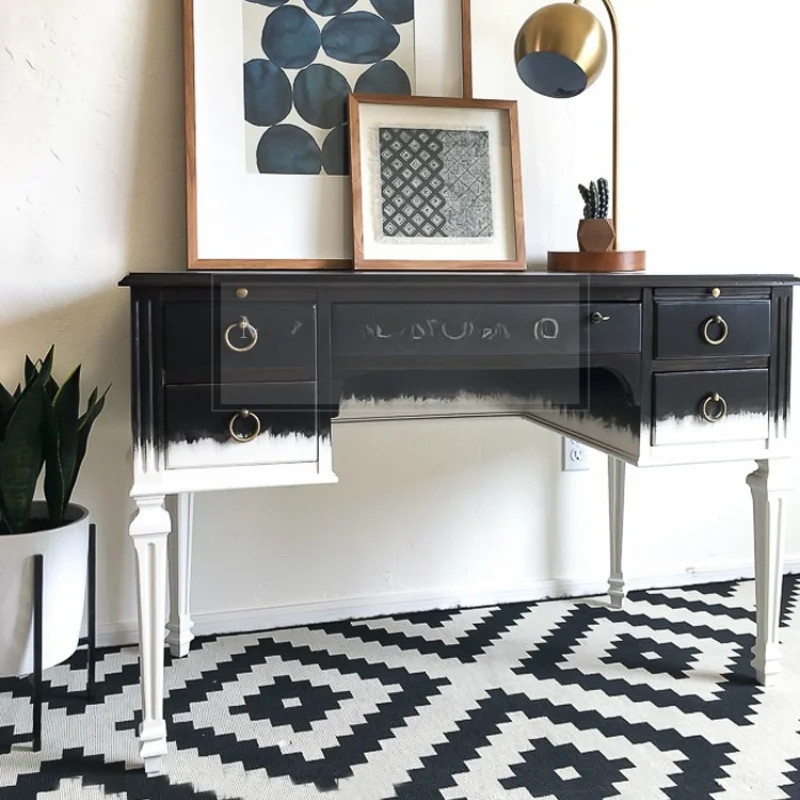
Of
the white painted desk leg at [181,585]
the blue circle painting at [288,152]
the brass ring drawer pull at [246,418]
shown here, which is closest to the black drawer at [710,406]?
the brass ring drawer pull at [246,418]

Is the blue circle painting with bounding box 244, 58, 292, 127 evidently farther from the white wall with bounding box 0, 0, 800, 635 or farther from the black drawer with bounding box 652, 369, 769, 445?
the black drawer with bounding box 652, 369, 769, 445

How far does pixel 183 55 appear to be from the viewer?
1.71 metres

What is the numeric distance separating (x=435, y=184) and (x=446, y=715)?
961 millimetres

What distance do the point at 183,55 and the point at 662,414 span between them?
105 centimetres

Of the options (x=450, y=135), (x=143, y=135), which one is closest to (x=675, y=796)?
(x=450, y=135)

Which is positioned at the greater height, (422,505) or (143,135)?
(143,135)

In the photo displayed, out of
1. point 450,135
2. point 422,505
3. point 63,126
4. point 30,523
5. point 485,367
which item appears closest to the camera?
point 485,367

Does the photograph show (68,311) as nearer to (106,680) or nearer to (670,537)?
(106,680)

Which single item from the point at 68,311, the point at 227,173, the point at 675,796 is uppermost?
the point at 227,173

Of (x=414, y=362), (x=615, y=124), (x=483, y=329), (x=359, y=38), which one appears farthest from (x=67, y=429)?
(x=615, y=124)

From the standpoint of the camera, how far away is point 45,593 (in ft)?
4.91

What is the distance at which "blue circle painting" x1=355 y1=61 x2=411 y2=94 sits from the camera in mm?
1816

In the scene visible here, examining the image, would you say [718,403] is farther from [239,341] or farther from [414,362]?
[239,341]

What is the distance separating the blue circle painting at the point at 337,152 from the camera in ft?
5.90
